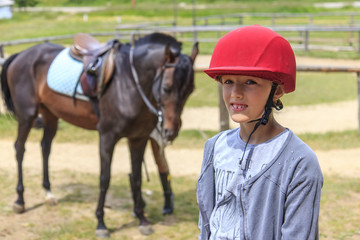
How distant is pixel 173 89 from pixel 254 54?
109 inches

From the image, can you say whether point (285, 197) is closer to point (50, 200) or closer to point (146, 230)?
point (146, 230)

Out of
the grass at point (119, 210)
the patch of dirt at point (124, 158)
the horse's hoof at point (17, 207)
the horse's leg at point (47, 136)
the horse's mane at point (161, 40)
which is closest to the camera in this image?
the horse's mane at point (161, 40)

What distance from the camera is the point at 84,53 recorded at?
5168mm

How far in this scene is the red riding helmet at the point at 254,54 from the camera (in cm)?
168

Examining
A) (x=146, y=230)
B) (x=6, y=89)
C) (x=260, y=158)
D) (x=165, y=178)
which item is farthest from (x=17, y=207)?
(x=260, y=158)

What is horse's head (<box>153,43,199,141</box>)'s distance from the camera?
4.40 m

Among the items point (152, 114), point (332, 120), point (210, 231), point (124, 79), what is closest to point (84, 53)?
point (124, 79)

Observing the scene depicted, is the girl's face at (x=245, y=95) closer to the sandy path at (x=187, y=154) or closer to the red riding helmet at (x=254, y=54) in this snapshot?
the red riding helmet at (x=254, y=54)

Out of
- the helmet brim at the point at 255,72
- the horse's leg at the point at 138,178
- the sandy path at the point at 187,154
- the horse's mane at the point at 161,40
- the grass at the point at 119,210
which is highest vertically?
the helmet brim at the point at 255,72

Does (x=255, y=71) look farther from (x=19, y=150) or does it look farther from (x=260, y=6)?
(x=260, y=6)

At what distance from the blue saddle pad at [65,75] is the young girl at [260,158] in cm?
337

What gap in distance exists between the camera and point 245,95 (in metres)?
1.77

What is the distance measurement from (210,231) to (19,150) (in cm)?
413

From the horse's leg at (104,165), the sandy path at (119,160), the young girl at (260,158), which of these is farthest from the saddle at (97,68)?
the young girl at (260,158)
